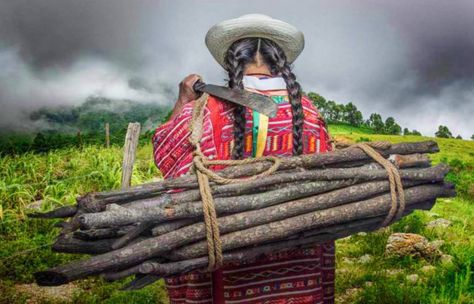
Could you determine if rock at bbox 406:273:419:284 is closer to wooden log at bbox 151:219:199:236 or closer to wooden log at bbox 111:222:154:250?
wooden log at bbox 151:219:199:236

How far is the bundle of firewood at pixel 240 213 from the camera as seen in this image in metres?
2.00

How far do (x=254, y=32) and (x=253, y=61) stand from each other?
20 centimetres

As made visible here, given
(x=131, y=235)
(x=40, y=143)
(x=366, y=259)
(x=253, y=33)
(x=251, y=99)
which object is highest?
(x=40, y=143)

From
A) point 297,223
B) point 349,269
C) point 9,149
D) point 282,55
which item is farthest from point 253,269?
point 9,149

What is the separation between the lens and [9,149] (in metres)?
13.6

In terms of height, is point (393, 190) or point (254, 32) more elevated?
point (254, 32)

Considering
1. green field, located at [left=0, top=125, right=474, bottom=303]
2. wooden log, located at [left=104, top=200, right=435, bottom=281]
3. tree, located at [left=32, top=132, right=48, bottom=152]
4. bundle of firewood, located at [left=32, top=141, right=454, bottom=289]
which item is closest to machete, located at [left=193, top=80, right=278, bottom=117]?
bundle of firewood, located at [left=32, top=141, right=454, bottom=289]

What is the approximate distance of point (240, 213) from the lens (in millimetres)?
2186

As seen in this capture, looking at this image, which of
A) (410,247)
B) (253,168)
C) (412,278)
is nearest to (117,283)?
(412,278)

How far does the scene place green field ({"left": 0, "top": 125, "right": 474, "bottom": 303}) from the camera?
448 cm

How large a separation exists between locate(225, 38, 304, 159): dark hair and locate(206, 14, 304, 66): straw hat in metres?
0.05

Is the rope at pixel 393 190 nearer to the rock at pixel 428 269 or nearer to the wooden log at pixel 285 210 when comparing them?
the wooden log at pixel 285 210

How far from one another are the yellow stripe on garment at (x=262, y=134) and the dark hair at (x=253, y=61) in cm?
9

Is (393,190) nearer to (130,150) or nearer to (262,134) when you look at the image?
(262,134)
